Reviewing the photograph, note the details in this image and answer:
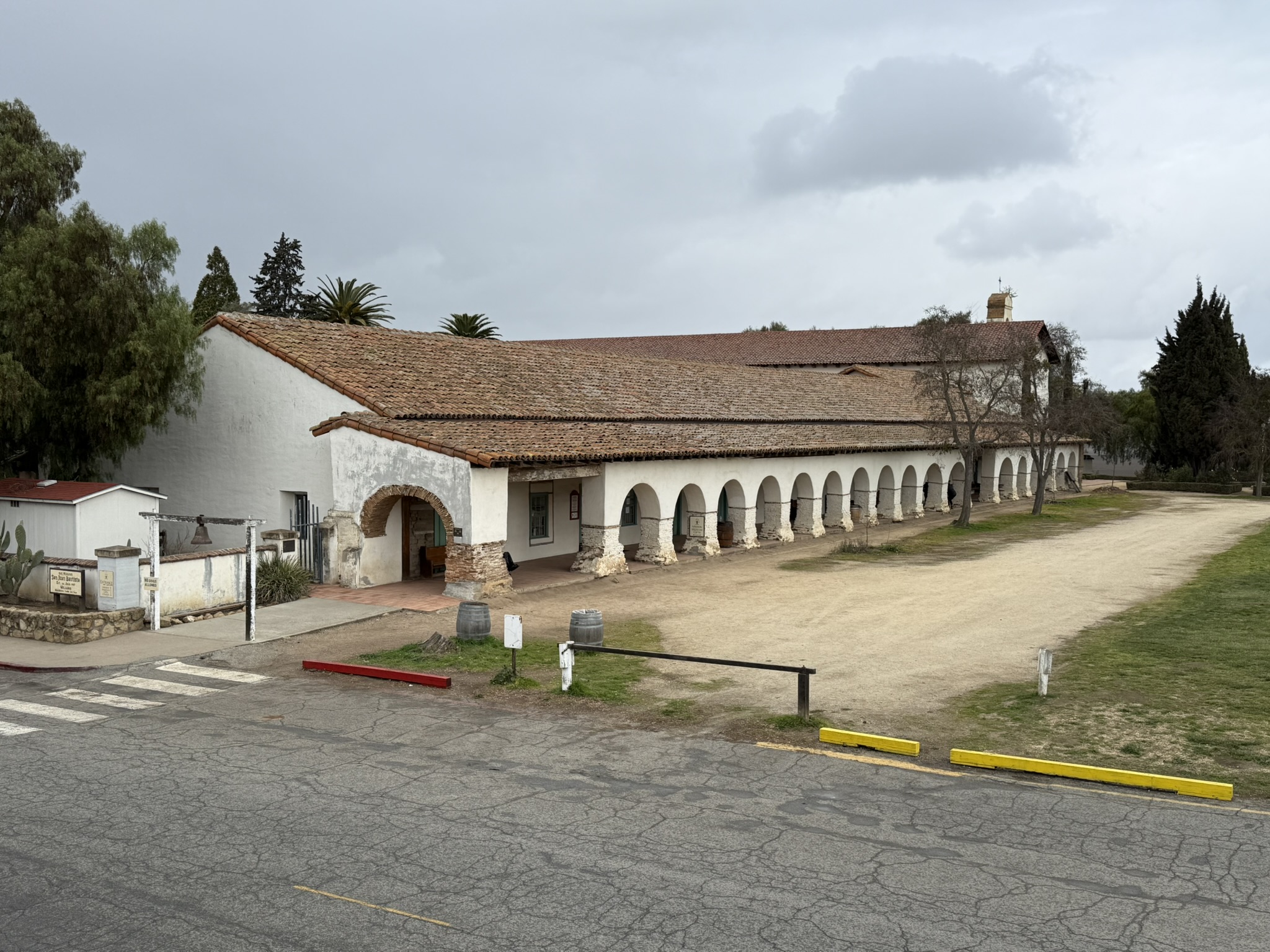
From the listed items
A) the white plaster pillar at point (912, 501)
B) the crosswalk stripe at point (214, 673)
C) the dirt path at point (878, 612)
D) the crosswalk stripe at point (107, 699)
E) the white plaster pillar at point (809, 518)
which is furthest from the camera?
the white plaster pillar at point (912, 501)

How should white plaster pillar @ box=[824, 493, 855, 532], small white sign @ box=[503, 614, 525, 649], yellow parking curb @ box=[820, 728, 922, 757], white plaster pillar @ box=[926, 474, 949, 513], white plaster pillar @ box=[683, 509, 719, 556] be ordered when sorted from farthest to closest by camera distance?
white plaster pillar @ box=[926, 474, 949, 513] → white plaster pillar @ box=[824, 493, 855, 532] → white plaster pillar @ box=[683, 509, 719, 556] → small white sign @ box=[503, 614, 525, 649] → yellow parking curb @ box=[820, 728, 922, 757]

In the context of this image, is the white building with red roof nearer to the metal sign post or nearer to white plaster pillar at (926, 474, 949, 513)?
the metal sign post

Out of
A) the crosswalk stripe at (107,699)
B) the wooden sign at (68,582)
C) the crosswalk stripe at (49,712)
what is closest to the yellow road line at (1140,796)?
the crosswalk stripe at (107,699)

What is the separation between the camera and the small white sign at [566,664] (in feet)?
41.8

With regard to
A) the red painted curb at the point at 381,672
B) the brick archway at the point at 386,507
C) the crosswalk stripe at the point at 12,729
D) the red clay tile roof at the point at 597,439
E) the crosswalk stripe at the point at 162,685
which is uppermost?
the red clay tile roof at the point at 597,439

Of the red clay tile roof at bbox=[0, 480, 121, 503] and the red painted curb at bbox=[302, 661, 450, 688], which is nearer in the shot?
the red painted curb at bbox=[302, 661, 450, 688]

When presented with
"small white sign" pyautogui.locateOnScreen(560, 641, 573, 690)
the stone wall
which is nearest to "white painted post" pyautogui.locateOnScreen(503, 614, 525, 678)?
"small white sign" pyautogui.locateOnScreen(560, 641, 573, 690)

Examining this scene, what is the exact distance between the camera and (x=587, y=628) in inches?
563

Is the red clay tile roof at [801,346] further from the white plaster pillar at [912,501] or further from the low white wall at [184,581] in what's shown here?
the low white wall at [184,581]

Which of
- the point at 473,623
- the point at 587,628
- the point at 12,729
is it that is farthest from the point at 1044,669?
the point at 12,729

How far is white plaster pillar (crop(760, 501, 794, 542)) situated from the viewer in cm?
2997

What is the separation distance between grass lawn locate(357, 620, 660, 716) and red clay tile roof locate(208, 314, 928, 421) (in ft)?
25.0

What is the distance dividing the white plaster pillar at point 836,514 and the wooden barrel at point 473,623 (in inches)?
779

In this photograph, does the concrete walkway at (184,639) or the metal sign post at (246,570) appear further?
the metal sign post at (246,570)
